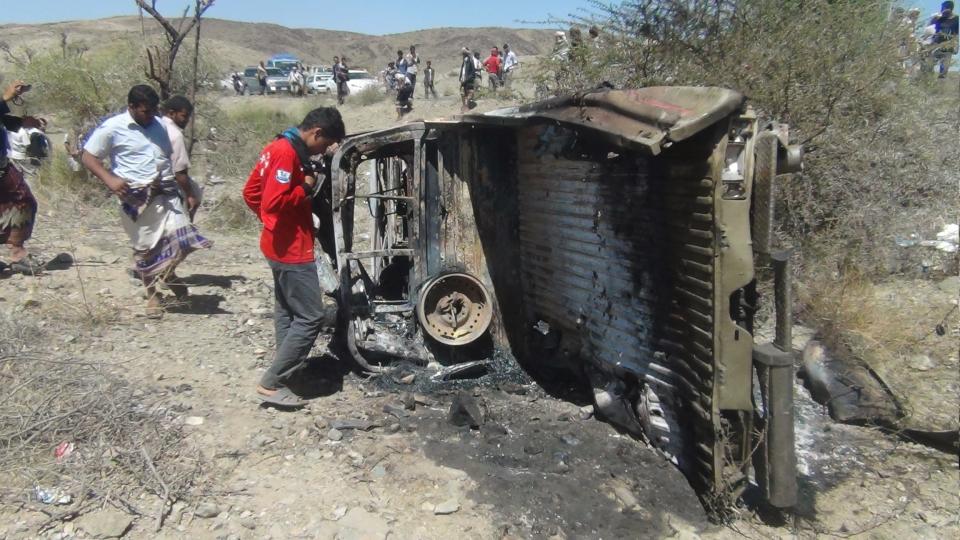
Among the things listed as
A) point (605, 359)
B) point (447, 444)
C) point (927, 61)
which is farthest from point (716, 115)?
point (927, 61)

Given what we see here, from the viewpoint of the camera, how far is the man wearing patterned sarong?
525 centimetres

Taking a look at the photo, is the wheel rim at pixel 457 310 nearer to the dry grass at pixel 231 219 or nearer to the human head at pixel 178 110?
the human head at pixel 178 110

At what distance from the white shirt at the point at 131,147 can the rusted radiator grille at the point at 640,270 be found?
2.95m

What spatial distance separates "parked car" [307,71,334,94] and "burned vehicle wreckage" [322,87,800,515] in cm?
2636

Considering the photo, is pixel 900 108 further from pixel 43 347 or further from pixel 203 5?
pixel 203 5

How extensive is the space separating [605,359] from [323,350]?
2316 millimetres

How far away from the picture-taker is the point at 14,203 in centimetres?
626

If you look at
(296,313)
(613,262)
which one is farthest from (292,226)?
(613,262)

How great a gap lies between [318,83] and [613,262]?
96.6 feet

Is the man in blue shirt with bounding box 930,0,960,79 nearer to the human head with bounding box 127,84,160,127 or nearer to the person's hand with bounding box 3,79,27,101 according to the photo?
the human head with bounding box 127,84,160,127

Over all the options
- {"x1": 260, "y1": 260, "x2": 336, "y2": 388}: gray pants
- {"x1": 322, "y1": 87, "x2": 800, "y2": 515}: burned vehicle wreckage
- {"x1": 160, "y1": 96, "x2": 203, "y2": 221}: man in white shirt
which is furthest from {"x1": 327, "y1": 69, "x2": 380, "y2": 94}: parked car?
{"x1": 260, "y1": 260, "x2": 336, "y2": 388}: gray pants

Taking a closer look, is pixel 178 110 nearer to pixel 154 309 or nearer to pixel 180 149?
pixel 180 149

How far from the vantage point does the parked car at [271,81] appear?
32.0m

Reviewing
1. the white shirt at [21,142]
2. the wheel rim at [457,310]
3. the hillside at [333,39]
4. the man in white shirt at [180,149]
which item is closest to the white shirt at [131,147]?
the man in white shirt at [180,149]
